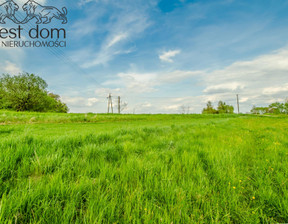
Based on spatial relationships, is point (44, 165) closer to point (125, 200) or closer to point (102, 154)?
point (102, 154)

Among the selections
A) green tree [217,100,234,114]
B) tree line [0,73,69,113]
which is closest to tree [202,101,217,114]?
green tree [217,100,234,114]

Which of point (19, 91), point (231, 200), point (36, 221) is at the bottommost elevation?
point (231, 200)

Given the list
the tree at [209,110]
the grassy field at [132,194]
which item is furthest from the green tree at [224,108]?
the grassy field at [132,194]

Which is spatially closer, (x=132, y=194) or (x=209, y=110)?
(x=132, y=194)

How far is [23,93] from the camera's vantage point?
45.8 meters

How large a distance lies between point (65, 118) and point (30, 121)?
Result: 12.6ft

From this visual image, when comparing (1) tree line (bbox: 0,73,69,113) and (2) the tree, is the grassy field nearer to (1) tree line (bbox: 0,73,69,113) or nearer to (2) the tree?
(1) tree line (bbox: 0,73,69,113)

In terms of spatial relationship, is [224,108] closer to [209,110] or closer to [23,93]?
[209,110]

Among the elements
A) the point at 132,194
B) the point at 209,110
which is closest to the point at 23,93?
the point at 132,194

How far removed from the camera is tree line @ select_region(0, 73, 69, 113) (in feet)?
148

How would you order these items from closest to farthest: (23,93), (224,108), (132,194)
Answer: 1. (132,194)
2. (23,93)
3. (224,108)

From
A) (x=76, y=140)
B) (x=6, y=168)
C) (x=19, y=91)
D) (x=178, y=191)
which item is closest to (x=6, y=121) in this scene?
(x=76, y=140)

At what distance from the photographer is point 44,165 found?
6.21 feet

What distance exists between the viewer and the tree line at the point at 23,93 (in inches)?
1773
